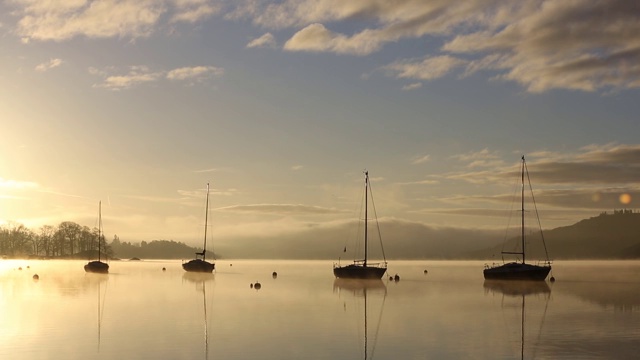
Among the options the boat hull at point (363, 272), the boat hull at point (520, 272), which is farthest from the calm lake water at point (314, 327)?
the boat hull at point (363, 272)

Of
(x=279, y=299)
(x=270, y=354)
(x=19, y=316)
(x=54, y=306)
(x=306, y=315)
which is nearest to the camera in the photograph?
(x=270, y=354)

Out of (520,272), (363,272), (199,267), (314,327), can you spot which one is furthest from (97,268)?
(314,327)

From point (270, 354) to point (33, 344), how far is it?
13.4 meters

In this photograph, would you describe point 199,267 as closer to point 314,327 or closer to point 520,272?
point 520,272

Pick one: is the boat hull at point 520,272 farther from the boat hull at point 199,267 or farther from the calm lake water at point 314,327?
the boat hull at point 199,267

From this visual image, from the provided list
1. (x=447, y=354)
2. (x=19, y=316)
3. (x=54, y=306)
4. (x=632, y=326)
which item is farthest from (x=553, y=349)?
(x=54, y=306)

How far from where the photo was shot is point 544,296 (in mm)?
80125

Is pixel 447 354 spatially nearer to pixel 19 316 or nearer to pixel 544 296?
pixel 19 316

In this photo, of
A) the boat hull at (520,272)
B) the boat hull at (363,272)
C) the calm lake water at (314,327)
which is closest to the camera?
the calm lake water at (314,327)

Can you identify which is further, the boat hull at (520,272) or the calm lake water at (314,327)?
the boat hull at (520,272)

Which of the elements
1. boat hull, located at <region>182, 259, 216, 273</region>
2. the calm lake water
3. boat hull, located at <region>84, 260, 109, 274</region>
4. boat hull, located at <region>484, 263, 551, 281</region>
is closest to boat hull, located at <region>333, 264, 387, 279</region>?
boat hull, located at <region>484, 263, 551, 281</region>

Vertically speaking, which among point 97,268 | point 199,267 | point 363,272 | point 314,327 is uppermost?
point 314,327

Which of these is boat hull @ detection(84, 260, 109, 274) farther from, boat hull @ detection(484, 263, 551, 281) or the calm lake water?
boat hull @ detection(484, 263, 551, 281)

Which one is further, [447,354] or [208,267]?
[208,267]
